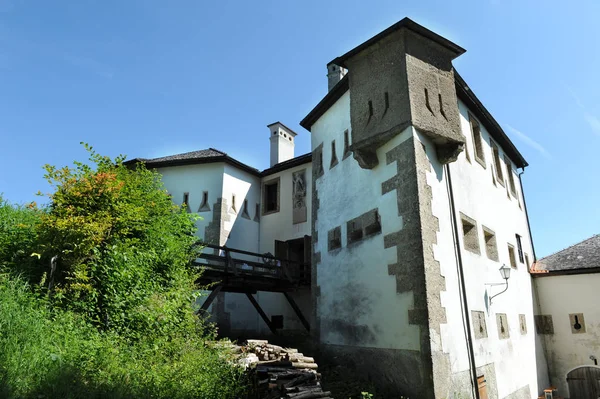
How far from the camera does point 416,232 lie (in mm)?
9477

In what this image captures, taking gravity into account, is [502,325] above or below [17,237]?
below

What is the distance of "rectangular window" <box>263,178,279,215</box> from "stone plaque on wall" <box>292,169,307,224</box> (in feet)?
4.17

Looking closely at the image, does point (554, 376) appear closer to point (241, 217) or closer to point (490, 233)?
point (490, 233)

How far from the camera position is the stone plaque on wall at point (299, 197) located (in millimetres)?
18203

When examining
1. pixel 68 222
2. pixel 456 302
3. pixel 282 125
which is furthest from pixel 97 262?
pixel 282 125

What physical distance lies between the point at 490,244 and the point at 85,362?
1190 cm

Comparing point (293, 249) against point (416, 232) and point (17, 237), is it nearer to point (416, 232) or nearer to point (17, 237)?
point (416, 232)

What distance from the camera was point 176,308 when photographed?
366 inches

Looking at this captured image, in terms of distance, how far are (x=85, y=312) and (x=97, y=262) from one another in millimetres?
1059

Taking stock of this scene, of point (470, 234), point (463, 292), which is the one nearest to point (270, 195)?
point (470, 234)

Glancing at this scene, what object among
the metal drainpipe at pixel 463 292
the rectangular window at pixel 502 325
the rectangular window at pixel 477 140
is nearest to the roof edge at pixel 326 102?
the metal drainpipe at pixel 463 292

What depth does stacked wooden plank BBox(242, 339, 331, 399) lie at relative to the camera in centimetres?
764

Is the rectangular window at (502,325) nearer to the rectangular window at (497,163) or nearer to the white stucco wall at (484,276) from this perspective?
the white stucco wall at (484,276)

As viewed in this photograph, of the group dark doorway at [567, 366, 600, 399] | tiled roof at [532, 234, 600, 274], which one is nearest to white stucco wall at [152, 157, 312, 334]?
tiled roof at [532, 234, 600, 274]
